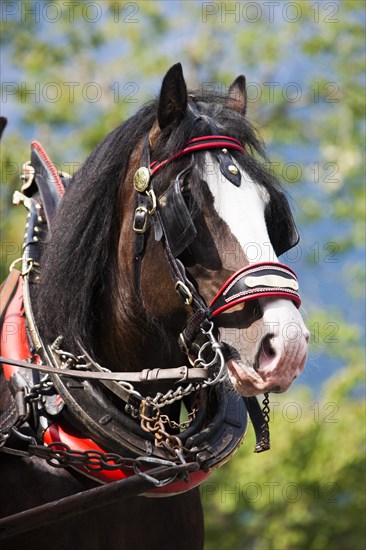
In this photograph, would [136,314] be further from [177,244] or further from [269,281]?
[269,281]

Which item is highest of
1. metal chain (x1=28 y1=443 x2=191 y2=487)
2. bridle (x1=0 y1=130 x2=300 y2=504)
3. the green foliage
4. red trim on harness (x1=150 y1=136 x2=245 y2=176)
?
red trim on harness (x1=150 y1=136 x2=245 y2=176)

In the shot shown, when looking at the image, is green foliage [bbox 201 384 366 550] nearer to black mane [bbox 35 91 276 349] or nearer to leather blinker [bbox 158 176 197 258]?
black mane [bbox 35 91 276 349]

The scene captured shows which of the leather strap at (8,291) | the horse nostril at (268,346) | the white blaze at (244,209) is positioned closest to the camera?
the horse nostril at (268,346)

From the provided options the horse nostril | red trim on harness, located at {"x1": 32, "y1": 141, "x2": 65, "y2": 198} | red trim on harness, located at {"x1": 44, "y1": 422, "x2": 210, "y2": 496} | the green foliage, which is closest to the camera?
the horse nostril

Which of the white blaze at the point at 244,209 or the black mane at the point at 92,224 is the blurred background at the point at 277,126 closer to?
the black mane at the point at 92,224

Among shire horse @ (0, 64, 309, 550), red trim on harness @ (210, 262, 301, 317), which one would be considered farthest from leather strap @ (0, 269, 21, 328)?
red trim on harness @ (210, 262, 301, 317)

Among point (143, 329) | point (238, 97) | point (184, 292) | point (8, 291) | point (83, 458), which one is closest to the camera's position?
point (184, 292)

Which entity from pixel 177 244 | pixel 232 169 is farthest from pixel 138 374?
pixel 232 169

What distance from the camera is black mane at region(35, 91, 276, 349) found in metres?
3.16

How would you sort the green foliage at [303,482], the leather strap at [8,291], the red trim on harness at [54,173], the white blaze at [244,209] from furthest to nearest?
the green foliage at [303,482]
the red trim on harness at [54,173]
the leather strap at [8,291]
the white blaze at [244,209]

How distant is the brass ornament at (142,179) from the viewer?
308cm

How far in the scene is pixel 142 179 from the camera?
10.2 feet

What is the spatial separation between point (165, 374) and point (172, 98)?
92cm

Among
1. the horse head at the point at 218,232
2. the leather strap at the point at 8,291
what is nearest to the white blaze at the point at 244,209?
the horse head at the point at 218,232
